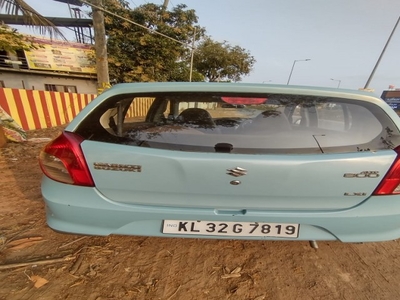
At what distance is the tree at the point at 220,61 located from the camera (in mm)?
28844

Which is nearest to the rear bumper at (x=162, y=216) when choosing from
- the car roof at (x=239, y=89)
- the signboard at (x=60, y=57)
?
the car roof at (x=239, y=89)

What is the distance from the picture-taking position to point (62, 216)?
140 centimetres

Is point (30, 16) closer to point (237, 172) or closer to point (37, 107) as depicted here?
point (37, 107)

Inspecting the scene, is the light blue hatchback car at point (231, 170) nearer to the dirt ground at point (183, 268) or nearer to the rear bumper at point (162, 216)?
the rear bumper at point (162, 216)

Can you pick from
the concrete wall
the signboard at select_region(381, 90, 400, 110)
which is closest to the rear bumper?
the concrete wall

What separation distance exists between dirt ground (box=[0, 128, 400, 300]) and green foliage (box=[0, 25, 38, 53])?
14.4 metres

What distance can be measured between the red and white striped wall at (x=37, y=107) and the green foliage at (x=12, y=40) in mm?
7134

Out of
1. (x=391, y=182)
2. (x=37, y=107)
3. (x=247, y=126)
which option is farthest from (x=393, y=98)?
(x=37, y=107)

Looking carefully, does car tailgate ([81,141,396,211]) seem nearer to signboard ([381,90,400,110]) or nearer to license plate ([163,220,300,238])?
license plate ([163,220,300,238])

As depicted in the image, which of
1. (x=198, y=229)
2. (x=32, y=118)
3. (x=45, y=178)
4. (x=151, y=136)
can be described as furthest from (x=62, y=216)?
(x=32, y=118)

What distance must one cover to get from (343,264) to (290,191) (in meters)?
1.10

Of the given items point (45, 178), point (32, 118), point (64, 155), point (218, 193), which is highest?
point (64, 155)

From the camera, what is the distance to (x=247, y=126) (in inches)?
58.6

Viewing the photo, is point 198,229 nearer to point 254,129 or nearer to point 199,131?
point 199,131
